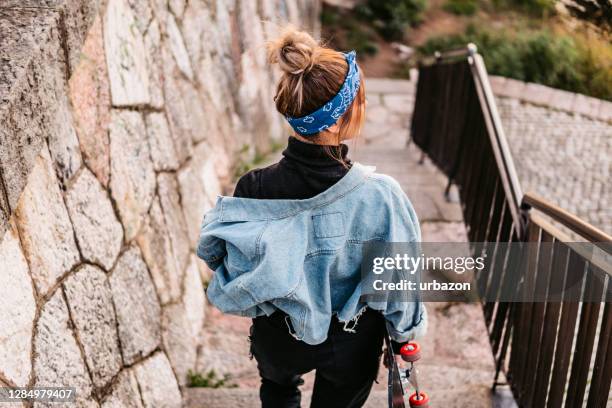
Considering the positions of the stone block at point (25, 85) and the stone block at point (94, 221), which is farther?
the stone block at point (94, 221)

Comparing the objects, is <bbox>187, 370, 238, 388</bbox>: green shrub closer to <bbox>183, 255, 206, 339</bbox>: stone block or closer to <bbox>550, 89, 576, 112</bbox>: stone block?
<bbox>183, 255, 206, 339</bbox>: stone block

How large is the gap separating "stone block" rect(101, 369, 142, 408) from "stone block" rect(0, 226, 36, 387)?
1.58 ft

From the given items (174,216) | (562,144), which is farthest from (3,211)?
(562,144)

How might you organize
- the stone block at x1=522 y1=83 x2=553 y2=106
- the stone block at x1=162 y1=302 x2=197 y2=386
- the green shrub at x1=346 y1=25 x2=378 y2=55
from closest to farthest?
the stone block at x1=162 y1=302 x2=197 y2=386, the stone block at x1=522 y1=83 x2=553 y2=106, the green shrub at x1=346 y1=25 x2=378 y2=55

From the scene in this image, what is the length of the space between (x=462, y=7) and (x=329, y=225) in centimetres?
1159

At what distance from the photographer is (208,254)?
1614mm

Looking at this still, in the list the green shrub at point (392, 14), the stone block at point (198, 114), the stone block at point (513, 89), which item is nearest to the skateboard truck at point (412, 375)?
the stone block at point (198, 114)

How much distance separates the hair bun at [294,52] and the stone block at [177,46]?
5.73 feet

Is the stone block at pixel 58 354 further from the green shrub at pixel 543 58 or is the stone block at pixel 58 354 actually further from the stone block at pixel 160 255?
the green shrub at pixel 543 58

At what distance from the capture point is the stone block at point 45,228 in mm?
1486

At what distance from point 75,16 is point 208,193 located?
1691mm

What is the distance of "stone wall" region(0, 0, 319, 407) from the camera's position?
1.43m

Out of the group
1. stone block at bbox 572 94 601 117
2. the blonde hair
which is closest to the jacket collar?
the blonde hair

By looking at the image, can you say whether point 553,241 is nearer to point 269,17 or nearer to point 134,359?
point 134,359
